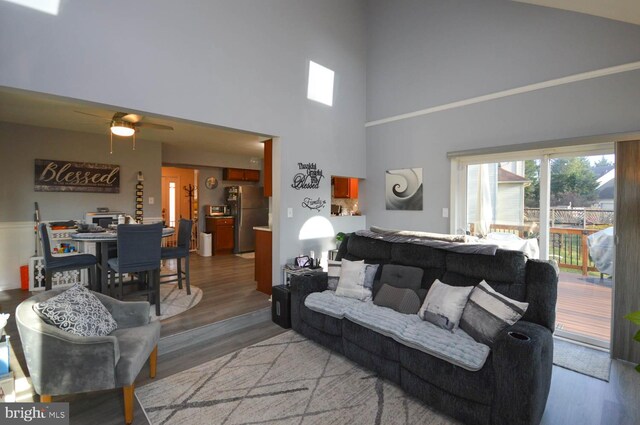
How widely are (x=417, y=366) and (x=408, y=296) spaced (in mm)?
672

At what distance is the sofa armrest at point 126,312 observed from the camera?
2.41 metres

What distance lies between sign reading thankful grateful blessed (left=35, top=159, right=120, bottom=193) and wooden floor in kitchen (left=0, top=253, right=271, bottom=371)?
1752mm

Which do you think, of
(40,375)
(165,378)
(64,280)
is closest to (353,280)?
(165,378)

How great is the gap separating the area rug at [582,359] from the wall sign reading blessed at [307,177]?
3.32m

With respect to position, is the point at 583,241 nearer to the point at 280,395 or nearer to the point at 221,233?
the point at 280,395

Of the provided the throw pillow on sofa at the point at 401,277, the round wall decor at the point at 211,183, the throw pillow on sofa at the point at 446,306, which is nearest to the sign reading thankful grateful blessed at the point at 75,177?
the round wall decor at the point at 211,183

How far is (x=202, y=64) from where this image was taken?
3.33 meters

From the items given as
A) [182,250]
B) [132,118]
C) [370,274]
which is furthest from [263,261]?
[132,118]

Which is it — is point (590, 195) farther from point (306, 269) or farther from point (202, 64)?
point (202, 64)

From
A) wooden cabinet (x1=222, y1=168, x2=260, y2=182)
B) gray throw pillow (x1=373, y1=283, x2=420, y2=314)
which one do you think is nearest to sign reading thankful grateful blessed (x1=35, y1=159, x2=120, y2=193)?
wooden cabinet (x1=222, y1=168, x2=260, y2=182)

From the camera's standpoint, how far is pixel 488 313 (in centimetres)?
216

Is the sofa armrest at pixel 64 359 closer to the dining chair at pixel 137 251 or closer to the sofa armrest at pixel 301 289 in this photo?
the dining chair at pixel 137 251

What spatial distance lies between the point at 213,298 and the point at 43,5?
342cm

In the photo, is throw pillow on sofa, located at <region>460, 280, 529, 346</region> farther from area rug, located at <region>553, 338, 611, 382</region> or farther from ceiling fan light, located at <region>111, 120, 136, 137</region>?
ceiling fan light, located at <region>111, 120, 136, 137</region>
